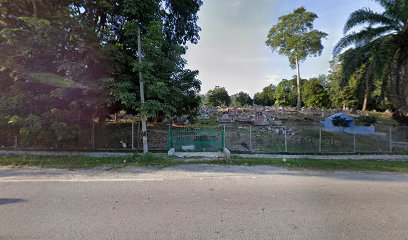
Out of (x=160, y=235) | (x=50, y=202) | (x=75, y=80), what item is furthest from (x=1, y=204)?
(x=75, y=80)

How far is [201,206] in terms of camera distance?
4191 mm

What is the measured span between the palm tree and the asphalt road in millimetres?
10106

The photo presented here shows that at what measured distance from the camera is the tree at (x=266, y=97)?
337ft

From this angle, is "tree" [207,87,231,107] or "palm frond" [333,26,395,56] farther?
"tree" [207,87,231,107]

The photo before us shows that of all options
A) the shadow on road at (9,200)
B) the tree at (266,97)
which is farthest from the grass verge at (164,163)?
the tree at (266,97)

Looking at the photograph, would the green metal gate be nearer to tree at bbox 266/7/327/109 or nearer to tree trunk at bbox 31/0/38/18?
tree trunk at bbox 31/0/38/18

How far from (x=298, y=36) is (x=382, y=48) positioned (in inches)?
1389

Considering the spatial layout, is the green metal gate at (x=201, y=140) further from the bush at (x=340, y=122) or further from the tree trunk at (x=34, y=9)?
the bush at (x=340, y=122)

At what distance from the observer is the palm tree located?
13391 mm

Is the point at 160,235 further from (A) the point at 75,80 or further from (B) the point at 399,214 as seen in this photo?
(A) the point at 75,80

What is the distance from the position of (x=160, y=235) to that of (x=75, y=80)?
8.40m

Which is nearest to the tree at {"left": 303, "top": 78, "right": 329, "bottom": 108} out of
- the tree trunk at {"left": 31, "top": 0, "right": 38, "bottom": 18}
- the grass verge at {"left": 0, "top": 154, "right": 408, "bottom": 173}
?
the grass verge at {"left": 0, "top": 154, "right": 408, "bottom": 173}

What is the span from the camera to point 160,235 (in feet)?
10.3

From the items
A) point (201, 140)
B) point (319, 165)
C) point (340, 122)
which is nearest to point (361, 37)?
point (340, 122)
